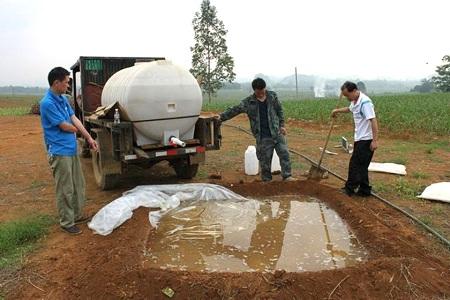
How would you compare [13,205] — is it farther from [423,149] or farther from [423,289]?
[423,149]

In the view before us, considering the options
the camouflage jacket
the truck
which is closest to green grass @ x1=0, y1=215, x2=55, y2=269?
the truck

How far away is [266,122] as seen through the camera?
6.81 metres

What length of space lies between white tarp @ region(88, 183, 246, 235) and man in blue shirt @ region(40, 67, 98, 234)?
13.0 inches

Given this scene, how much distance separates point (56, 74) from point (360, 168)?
166 inches

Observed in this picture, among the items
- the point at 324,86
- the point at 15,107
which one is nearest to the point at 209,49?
the point at 15,107

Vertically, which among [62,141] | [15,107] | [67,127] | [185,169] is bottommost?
[185,169]

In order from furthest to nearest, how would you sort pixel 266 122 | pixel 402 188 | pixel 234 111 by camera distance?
1. pixel 234 111
2. pixel 266 122
3. pixel 402 188

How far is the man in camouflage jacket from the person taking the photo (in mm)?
6742

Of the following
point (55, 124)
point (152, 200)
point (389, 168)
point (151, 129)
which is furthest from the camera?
point (389, 168)

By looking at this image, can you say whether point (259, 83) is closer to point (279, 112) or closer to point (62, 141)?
point (279, 112)

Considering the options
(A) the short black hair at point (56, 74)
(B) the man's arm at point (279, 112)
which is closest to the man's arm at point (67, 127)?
(A) the short black hair at point (56, 74)

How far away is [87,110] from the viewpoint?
875 centimetres

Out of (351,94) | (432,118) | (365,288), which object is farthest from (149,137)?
(432,118)

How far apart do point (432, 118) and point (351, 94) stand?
1025 cm
